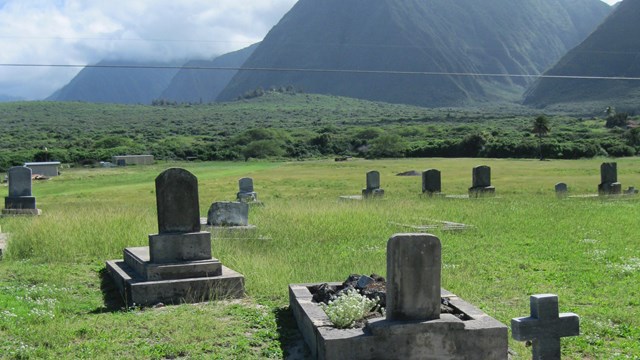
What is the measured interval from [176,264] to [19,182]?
1541 centimetres

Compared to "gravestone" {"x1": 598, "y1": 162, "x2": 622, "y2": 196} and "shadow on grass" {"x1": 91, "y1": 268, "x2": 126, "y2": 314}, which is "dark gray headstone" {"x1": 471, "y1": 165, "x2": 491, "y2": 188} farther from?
"shadow on grass" {"x1": 91, "y1": 268, "x2": 126, "y2": 314}

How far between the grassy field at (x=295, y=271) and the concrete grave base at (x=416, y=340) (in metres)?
0.57

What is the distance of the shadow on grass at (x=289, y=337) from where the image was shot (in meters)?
7.44

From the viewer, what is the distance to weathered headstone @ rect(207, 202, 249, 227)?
57.2ft

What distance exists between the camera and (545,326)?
20.7 feet

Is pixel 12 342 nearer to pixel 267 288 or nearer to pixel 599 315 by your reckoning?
pixel 267 288

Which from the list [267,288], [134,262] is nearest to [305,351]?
[267,288]

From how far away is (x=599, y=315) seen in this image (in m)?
8.98

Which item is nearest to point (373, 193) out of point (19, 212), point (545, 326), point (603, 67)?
point (19, 212)

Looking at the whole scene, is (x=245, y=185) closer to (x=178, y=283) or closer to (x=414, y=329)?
(x=178, y=283)

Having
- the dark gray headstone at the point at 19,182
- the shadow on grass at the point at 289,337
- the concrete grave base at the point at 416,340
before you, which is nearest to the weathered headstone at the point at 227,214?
the shadow on grass at the point at 289,337

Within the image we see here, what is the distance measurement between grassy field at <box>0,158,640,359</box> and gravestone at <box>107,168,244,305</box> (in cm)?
38

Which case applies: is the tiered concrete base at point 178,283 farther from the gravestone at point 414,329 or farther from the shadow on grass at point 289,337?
the gravestone at point 414,329

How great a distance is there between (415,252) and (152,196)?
90.4 ft
